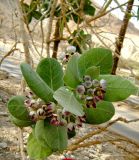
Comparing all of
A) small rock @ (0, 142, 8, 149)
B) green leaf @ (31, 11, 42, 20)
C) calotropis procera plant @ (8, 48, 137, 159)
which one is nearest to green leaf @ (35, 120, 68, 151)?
calotropis procera plant @ (8, 48, 137, 159)

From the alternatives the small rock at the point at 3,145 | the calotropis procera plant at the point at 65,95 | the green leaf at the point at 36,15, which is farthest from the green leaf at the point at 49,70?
the small rock at the point at 3,145

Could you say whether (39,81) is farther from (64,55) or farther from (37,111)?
(64,55)

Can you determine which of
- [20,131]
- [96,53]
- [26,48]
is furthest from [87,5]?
[96,53]

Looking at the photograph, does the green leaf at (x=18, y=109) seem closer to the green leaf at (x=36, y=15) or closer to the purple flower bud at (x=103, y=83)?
the purple flower bud at (x=103, y=83)

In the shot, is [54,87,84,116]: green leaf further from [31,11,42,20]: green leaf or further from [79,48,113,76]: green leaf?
[31,11,42,20]: green leaf

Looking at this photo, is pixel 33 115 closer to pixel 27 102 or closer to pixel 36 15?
pixel 27 102

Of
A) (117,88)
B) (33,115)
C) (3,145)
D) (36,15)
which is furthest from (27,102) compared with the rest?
(3,145)
